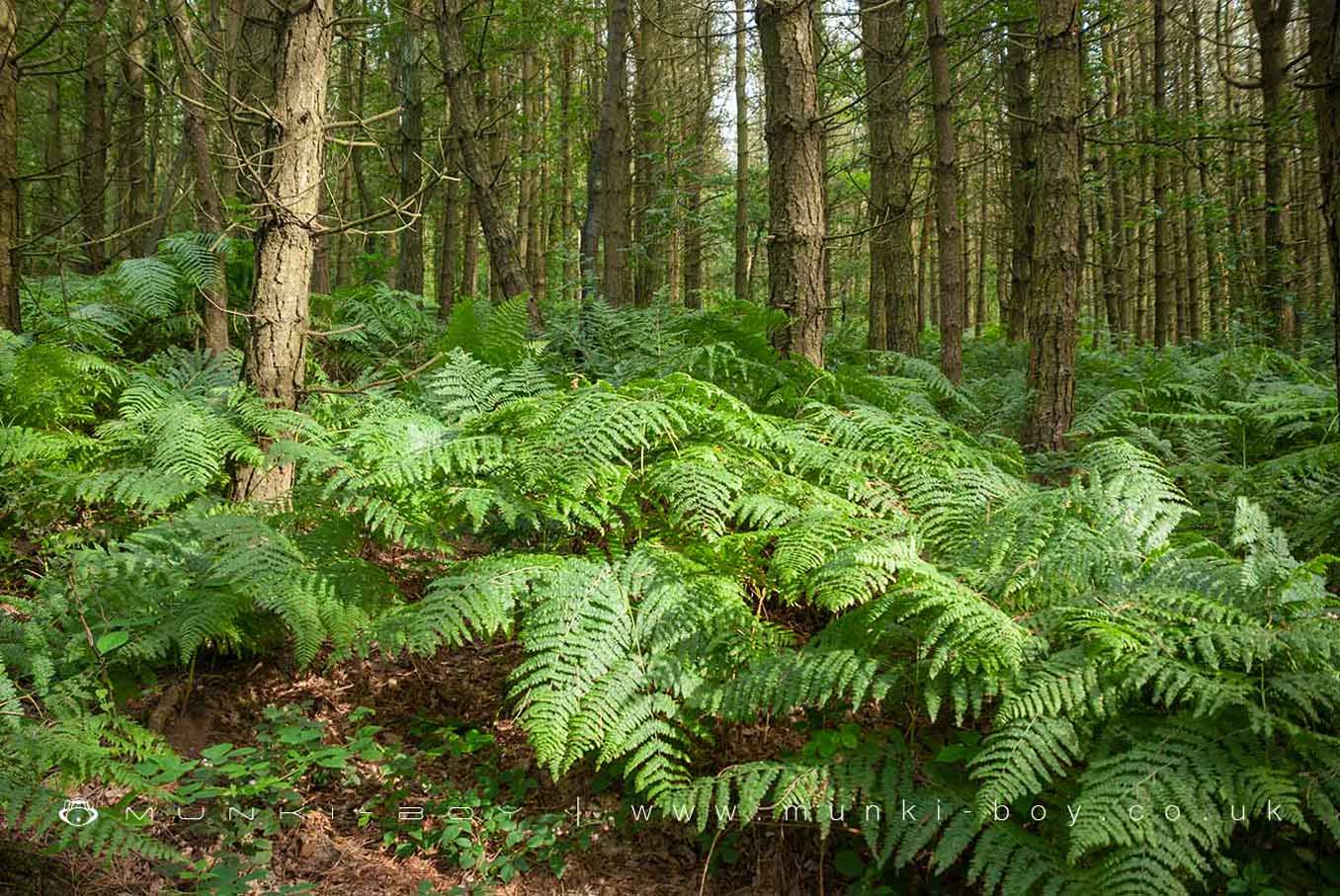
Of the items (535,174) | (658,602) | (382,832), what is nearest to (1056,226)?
(658,602)

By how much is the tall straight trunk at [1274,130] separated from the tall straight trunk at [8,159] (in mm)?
9983

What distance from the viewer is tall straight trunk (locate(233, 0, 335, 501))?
12.9ft

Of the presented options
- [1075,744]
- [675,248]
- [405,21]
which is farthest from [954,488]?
[675,248]

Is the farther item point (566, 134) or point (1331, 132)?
point (566, 134)

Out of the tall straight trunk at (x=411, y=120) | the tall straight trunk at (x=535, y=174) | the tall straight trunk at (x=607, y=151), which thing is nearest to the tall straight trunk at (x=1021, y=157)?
the tall straight trunk at (x=607, y=151)

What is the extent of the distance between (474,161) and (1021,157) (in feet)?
22.7

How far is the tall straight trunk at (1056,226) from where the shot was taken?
16.7ft

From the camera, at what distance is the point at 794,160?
473 cm

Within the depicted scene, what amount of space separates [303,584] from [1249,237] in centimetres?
1404

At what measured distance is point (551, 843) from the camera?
9.02 ft

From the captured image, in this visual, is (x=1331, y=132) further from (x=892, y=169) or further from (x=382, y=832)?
(x=892, y=169)

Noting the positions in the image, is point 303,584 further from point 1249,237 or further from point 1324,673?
point 1249,237

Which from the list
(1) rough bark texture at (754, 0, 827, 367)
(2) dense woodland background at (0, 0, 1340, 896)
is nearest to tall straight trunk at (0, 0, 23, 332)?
(2) dense woodland background at (0, 0, 1340, 896)

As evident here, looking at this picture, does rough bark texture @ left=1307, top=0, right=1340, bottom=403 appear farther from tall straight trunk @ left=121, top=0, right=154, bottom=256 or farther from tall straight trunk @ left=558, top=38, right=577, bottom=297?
tall straight trunk @ left=558, top=38, right=577, bottom=297
